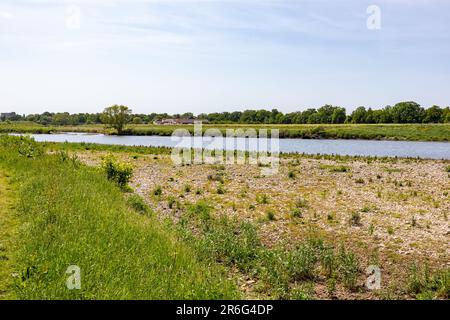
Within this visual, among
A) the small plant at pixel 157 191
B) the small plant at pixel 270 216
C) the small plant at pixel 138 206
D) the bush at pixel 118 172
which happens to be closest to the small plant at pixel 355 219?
the small plant at pixel 270 216

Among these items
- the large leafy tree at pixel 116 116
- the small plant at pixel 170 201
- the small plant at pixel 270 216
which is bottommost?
the small plant at pixel 270 216

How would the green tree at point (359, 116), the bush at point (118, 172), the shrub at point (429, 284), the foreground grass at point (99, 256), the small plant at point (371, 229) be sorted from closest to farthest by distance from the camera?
the foreground grass at point (99, 256) → the shrub at point (429, 284) → the small plant at point (371, 229) → the bush at point (118, 172) → the green tree at point (359, 116)

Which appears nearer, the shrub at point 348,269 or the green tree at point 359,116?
the shrub at point 348,269

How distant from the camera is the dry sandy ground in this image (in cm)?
1419

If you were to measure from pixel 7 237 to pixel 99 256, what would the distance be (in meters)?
2.98

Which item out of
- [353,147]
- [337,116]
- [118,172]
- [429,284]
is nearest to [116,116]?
[353,147]

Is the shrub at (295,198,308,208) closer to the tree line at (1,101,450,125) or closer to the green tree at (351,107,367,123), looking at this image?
the tree line at (1,101,450,125)

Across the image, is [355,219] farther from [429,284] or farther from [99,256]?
[99,256]

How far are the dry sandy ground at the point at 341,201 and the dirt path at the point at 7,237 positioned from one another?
6.31 meters

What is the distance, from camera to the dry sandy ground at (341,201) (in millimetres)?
14188

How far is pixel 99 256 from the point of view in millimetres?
9547

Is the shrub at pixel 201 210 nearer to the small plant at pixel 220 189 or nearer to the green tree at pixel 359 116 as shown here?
the small plant at pixel 220 189

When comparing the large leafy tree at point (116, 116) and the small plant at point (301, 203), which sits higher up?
the large leafy tree at point (116, 116)

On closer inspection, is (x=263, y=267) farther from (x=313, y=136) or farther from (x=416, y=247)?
(x=313, y=136)
